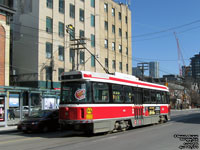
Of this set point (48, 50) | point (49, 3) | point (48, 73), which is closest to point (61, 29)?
point (49, 3)

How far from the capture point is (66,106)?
45.0ft

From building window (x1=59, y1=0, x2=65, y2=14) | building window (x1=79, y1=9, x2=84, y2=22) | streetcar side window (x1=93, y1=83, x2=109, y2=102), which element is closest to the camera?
streetcar side window (x1=93, y1=83, x2=109, y2=102)

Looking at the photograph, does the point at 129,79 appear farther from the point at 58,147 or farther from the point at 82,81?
the point at 58,147

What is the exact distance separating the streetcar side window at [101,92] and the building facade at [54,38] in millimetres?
13699

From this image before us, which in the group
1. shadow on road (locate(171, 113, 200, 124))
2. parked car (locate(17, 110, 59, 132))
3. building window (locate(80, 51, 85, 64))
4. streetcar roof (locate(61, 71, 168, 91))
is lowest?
shadow on road (locate(171, 113, 200, 124))

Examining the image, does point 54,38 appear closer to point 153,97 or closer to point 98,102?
point 153,97

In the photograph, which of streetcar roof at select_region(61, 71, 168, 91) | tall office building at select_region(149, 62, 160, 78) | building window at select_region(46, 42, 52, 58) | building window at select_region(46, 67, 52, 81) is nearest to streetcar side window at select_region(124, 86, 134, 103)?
streetcar roof at select_region(61, 71, 168, 91)

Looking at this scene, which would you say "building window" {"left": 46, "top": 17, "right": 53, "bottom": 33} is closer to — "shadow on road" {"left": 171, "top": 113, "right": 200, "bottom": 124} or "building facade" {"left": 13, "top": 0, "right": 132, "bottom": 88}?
"building facade" {"left": 13, "top": 0, "right": 132, "bottom": 88}

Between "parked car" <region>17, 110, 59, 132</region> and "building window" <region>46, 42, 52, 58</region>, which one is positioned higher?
"building window" <region>46, 42, 52, 58</region>

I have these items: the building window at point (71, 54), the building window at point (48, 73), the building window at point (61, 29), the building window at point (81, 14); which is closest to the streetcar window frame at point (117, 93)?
the building window at point (48, 73)

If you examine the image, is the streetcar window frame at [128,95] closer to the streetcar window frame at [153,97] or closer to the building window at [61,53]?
the streetcar window frame at [153,97]

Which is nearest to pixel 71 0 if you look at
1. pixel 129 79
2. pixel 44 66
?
pixel 44 66

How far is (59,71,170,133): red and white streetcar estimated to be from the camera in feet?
44.3

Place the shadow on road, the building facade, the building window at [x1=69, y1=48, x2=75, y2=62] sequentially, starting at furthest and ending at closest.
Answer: the building window at [x1=69, y1=48, x2=75, y2=62] < the building facade < the shadow on road
